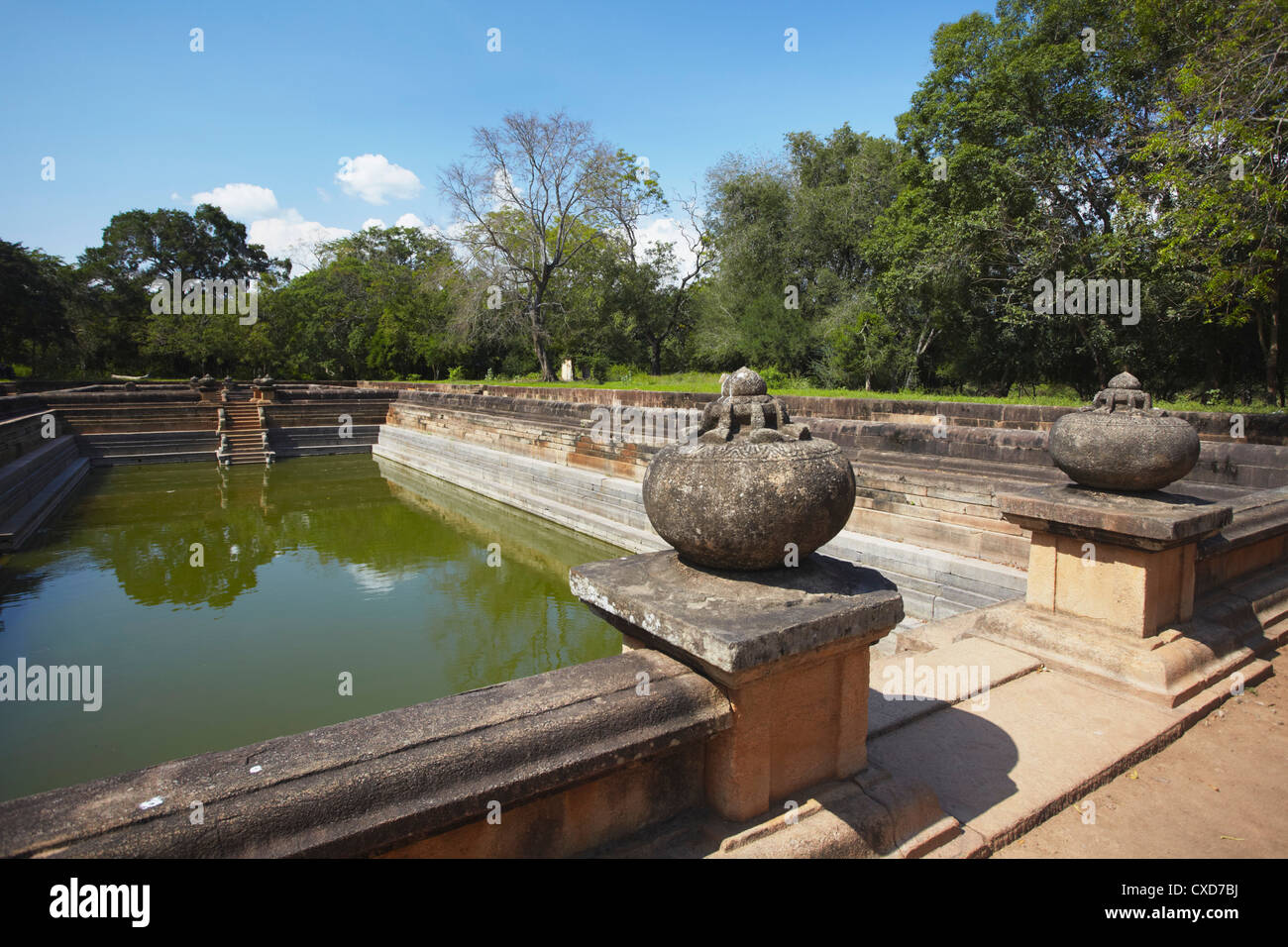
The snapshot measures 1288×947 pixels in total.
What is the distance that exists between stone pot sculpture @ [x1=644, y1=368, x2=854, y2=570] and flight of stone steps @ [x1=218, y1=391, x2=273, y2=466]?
1932 cm

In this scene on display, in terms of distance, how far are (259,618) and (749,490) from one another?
22.2ft

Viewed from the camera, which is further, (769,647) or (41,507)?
(41,507)

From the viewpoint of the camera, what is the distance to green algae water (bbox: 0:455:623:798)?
16.2 feet

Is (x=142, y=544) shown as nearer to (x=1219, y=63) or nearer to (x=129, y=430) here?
(x=129, y=430)

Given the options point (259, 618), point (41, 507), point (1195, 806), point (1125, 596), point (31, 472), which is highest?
point (1125, 596)

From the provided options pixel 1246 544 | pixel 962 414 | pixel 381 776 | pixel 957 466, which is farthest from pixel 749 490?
pixel 962 414

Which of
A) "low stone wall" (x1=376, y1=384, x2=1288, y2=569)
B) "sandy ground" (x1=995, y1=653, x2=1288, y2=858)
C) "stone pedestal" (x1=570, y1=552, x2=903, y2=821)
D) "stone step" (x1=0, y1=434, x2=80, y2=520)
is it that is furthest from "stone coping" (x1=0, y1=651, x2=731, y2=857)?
"stone step" (x1=0, y1=434, x2=80, y2=520)

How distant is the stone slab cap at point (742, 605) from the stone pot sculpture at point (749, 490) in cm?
8

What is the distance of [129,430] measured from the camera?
18.4 metres

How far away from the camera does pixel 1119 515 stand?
3.16 metres

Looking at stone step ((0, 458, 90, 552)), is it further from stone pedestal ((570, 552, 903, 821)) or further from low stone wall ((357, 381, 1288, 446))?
stone pedestal ((570, 552, 903, 821))

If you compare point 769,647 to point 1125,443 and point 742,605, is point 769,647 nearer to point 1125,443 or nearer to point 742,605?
point 742,605

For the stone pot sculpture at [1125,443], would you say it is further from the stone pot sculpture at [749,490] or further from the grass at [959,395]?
the grass at [959,395]
